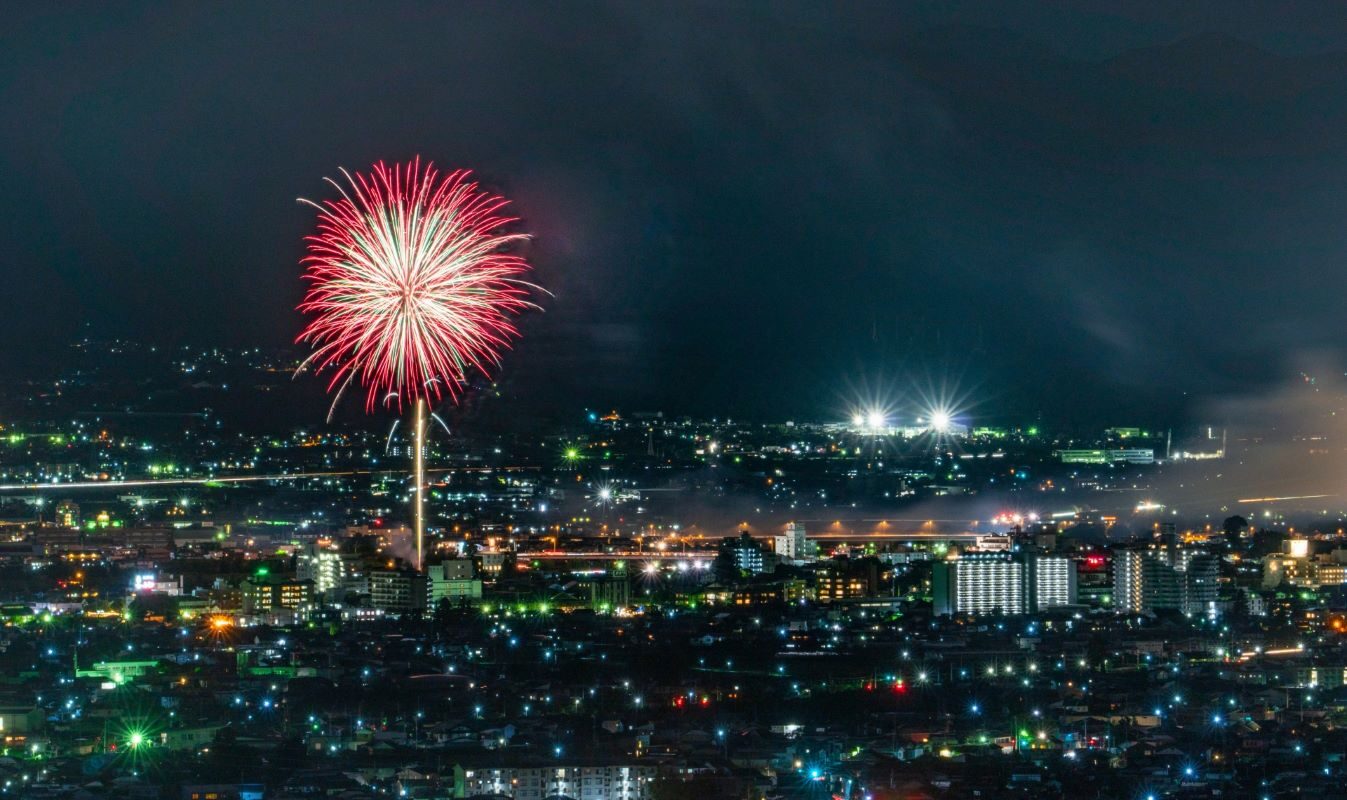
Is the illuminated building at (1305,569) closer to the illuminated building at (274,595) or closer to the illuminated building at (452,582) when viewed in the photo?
the illuminated building at (452,582)

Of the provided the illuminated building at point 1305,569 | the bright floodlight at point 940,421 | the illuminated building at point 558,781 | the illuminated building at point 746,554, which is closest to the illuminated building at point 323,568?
the illuminated building at point 746,554

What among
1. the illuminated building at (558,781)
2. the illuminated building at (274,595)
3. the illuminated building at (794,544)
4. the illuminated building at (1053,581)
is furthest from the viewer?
the illuminated building at (794,544)

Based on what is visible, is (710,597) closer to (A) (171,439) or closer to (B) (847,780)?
(B) (847,780)

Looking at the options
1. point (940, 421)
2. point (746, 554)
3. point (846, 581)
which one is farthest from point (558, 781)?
point (940, 421)

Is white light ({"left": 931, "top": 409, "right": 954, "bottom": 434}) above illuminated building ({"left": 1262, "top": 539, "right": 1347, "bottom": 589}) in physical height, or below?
above

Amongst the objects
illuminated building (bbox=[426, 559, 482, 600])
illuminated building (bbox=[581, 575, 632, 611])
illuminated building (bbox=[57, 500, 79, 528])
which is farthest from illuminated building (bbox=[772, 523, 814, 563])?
illuminated building (bbox=[57, 500, 79, 528])

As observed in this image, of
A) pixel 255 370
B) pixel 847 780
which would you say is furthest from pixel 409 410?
pixel 847 780

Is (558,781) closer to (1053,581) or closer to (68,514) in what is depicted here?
(1053,581)

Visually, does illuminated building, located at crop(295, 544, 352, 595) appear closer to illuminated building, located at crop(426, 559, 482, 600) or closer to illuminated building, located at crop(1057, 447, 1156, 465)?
illuminated building, located at crop(426, 559, 482, 600)
